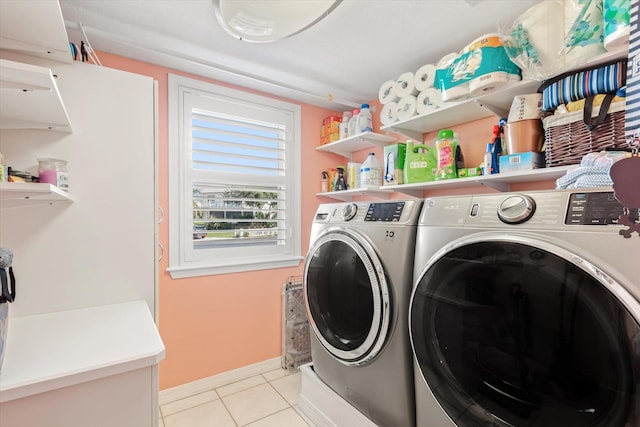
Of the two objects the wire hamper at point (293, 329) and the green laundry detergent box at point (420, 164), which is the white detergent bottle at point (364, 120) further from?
the wire hamper at point (293, 329)

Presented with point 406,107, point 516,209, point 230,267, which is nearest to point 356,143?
point 406,107

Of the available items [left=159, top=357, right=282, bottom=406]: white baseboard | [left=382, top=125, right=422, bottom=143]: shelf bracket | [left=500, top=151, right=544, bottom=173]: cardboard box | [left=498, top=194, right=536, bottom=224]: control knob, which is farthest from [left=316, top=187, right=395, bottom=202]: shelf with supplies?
[left=159, top=357, right=282, bottom=406]: white baseboard

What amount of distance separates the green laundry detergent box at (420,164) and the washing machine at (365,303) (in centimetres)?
60

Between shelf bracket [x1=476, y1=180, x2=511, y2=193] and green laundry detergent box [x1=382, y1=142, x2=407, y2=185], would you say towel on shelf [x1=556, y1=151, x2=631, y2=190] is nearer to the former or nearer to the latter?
shelf bracket [x1=476, y1=180, x2=511, y2=193]

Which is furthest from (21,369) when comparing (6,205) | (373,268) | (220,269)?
(220,269)

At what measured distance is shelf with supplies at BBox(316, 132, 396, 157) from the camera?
237 cm

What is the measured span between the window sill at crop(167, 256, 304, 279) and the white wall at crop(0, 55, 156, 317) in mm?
634

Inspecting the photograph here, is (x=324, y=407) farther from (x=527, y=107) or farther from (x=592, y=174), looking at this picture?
(x=527, y=107)

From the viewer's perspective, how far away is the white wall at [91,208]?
4.14 feet

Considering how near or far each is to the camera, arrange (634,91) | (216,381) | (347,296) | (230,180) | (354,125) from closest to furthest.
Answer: (634,91)
(347,296)
(216,381)
(230,180)
(354,125)

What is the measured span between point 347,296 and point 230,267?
3.63 feet

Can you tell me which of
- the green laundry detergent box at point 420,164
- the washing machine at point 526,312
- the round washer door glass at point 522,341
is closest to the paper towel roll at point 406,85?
the green laundry detergent box at point 420,164

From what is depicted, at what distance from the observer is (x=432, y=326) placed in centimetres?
114

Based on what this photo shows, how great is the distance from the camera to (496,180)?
5.41ft
